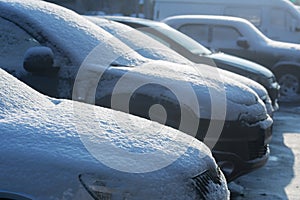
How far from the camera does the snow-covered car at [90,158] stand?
243cm

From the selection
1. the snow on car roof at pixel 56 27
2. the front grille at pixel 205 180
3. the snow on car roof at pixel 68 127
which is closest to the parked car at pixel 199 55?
the snow on car roof at pixel 56 27

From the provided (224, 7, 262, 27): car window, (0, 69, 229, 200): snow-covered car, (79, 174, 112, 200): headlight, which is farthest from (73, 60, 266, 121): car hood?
(224, 7, 262, 27): car window

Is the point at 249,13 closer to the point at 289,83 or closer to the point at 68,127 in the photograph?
the point at 289,83

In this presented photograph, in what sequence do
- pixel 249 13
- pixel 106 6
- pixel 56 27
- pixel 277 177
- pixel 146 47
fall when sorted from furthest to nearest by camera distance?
pixel 106 6
pixel 249 13
pixel 146 47
pixel 277 177
pixel 56 27

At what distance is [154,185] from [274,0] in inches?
465

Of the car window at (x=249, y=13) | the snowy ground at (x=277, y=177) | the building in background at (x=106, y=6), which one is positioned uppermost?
the car window at (x=249, y=13)

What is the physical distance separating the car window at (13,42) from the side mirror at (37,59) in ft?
1.05

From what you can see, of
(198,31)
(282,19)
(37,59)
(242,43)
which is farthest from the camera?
(282,19)

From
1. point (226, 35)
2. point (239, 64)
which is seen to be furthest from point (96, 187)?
point (226, 35)

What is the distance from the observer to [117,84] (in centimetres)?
458

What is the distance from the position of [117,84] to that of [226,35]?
254 inches

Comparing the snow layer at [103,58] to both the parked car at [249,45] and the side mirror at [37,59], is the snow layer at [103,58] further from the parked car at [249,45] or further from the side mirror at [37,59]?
the parked car at [249,45]

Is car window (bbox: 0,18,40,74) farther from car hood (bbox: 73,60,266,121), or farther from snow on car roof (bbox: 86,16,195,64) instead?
snow on car roof (bbox: 86,16,195,64)

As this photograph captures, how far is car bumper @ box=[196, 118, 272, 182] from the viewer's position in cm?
473
